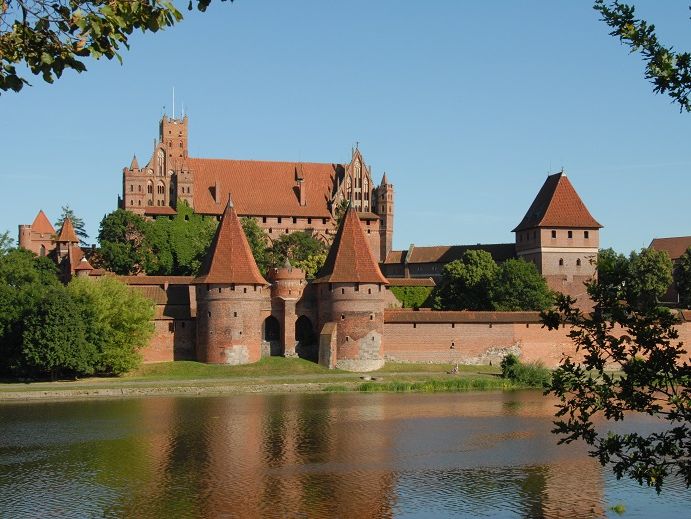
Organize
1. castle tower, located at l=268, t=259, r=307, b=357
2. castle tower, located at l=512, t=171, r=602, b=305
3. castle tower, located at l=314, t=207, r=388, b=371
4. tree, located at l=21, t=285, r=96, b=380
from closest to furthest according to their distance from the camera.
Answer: tree, located at l=21, t=285, r=96, b=380 < castle tower, located at l=314, t=207, r=388, b=371 < castle tower, located at l=268, t=259, r=307, b=357 < castle tower, located at l=512, t=171, r=602, b=305

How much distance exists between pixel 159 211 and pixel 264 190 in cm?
925

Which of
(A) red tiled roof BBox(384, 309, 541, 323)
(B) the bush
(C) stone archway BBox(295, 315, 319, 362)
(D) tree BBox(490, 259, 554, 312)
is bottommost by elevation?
(B) the bush

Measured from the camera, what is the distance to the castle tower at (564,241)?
220 ft

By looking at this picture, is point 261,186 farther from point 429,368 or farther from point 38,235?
point 429,368

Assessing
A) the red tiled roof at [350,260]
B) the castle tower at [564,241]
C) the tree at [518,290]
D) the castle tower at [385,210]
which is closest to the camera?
the red tiled roof at [350,260]

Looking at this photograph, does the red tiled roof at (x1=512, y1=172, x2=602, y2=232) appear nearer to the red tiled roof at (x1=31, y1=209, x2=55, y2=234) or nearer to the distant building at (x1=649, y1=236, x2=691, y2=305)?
the distant building at (x1=649, y1=236, x2=691, y2=305)

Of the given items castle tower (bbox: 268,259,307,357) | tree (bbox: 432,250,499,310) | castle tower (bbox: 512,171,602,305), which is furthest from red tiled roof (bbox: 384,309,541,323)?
castle tower (bbox: 512,171,602,305)

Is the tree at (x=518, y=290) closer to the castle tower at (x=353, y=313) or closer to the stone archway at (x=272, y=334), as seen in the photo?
the castle tower at (x=353, y=313)

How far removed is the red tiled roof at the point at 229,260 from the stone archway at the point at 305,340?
388 centimetres

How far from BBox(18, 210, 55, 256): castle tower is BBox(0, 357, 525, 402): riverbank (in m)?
33.6

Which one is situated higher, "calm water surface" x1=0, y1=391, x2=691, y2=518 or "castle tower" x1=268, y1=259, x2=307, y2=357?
"castle tower" x1=268, y1=259, x2=307, y2=357

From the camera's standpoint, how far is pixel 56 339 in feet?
143

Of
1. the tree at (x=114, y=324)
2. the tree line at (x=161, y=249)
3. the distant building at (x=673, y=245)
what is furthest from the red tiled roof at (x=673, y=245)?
the tree at (x=114, y=324)

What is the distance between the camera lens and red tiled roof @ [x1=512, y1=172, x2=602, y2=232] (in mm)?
67438
